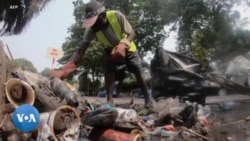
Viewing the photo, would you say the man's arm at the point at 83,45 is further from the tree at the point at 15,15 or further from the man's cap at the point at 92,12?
the tree at the point at 15,15

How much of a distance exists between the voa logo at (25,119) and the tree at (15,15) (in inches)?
385

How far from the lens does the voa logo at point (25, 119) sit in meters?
3.32

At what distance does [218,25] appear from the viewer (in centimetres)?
3216

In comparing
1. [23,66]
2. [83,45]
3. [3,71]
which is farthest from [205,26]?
[3,71]

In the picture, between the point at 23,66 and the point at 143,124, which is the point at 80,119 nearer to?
the point at 143,124

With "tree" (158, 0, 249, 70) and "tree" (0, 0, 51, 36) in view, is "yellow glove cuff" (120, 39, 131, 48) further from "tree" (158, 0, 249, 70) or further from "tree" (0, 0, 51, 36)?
"tree" (158, 0, 249, 70)

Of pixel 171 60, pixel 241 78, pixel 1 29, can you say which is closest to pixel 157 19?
pixel 1 29

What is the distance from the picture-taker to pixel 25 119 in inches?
131

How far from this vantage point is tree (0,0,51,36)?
12961mm

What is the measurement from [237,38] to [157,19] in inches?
272

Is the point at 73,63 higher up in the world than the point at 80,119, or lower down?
higher up

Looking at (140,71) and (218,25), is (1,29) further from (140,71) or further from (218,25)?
(218,25)

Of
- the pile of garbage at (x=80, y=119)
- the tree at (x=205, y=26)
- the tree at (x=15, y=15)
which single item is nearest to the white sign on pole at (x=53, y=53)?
the tree at (x=15, y=15)

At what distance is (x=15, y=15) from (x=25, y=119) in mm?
10606
